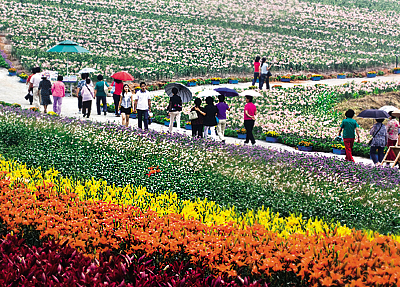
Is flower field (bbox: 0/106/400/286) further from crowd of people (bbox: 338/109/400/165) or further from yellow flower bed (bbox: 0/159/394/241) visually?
crowd of people (bbox: 338/109/400/165)

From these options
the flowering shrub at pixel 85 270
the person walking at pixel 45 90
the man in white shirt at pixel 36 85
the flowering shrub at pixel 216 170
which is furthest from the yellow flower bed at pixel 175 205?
the man in white shirt at pixel 36 85

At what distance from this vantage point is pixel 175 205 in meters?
7.64

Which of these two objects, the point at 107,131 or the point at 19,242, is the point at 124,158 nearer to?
the point at 107,131

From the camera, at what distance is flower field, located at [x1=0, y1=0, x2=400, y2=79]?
108 ft

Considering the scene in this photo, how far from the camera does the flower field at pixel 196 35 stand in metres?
32.9

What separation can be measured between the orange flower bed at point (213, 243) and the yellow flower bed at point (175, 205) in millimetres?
303

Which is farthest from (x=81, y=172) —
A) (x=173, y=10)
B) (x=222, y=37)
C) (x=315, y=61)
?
(x=173, y=10)

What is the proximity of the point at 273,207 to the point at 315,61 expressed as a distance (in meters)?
31.9

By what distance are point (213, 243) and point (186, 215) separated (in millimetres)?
1074

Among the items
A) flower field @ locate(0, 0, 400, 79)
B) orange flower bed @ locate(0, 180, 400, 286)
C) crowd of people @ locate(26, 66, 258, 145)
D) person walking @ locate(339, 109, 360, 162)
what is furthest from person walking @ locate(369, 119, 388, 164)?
flower field @ locate(0, 0, 400, 79)

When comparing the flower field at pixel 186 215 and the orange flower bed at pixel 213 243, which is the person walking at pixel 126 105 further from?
the orange flower bed at pixel 213 243

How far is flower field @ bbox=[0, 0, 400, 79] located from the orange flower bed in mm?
23406

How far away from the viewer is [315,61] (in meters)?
38.2

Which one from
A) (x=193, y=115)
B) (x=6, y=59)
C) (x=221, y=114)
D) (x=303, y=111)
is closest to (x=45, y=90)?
(x=193, y=115)
